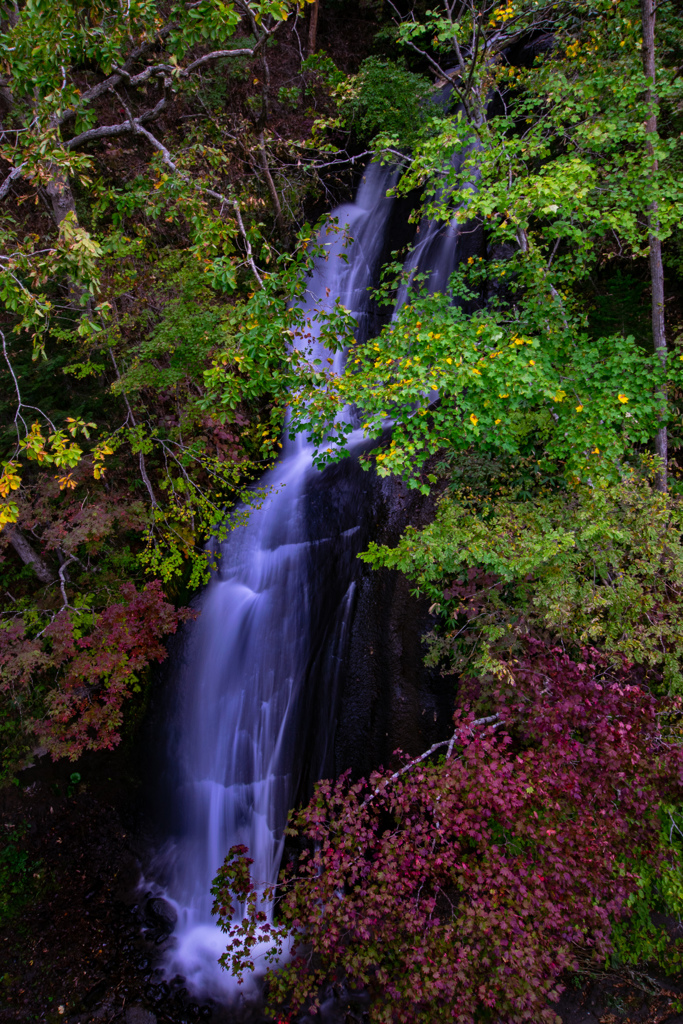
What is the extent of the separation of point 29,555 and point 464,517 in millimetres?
5833

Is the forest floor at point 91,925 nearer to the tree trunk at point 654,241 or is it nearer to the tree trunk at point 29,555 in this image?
the tree trunk at point 29,555

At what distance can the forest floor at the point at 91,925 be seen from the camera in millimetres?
4602

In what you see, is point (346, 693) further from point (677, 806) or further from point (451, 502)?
point (677, 806)

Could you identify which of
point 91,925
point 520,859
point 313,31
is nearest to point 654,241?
point 520,859

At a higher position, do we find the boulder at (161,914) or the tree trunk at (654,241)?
the tree trunk at (654,241)

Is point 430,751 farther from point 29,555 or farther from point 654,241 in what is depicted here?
point 29,555

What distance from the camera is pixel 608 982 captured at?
4.59 meters

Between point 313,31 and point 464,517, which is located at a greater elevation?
point 313,31

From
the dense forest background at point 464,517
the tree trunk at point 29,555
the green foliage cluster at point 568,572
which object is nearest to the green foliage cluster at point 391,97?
the dense forest background at point 464,517

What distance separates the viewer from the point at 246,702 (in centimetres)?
696

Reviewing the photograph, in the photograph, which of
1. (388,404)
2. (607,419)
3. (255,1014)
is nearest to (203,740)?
(255,1014)

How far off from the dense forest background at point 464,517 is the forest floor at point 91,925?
7cm

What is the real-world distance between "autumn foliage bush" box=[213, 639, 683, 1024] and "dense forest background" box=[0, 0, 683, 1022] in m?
0.03

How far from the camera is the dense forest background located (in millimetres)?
4121
